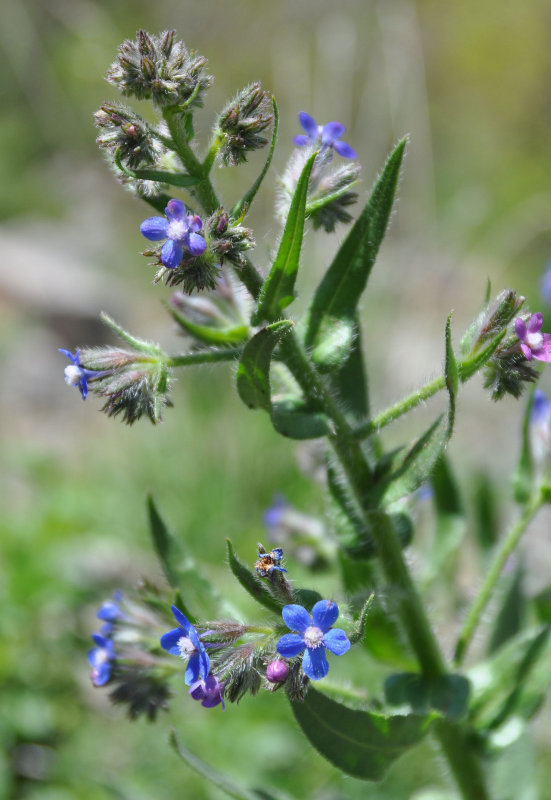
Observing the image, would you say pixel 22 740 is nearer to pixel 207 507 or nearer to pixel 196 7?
pixel 207 507

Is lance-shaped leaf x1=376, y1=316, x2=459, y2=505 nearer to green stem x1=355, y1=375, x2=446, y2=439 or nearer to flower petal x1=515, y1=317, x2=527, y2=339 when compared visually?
green stem x1=355, y1=375, x2=446, y2=439

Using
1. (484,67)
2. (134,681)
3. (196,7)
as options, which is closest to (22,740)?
(134,681)

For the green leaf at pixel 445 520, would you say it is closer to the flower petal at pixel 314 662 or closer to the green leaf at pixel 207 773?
the green leaf at pixel 207 773

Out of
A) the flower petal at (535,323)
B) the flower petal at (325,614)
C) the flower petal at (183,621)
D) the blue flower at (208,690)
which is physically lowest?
the blue flower at (208,690)

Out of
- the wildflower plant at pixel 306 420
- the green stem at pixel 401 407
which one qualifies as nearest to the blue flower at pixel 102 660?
the wildflower plant at pixel 306 420

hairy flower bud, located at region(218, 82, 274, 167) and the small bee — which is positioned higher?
hairy flower bud, located at region(218, 82, 274, 167)

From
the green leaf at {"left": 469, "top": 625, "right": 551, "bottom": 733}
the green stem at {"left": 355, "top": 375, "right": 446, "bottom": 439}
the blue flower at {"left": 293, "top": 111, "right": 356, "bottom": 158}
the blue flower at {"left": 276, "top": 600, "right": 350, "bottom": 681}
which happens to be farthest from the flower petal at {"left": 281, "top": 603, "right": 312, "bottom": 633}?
the blue flower at {"left": 293, "top": 111, "right": 356, "bottom": 158}

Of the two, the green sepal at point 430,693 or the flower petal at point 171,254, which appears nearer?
the flower petal at point 171,254

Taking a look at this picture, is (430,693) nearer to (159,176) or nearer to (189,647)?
(189,647)
